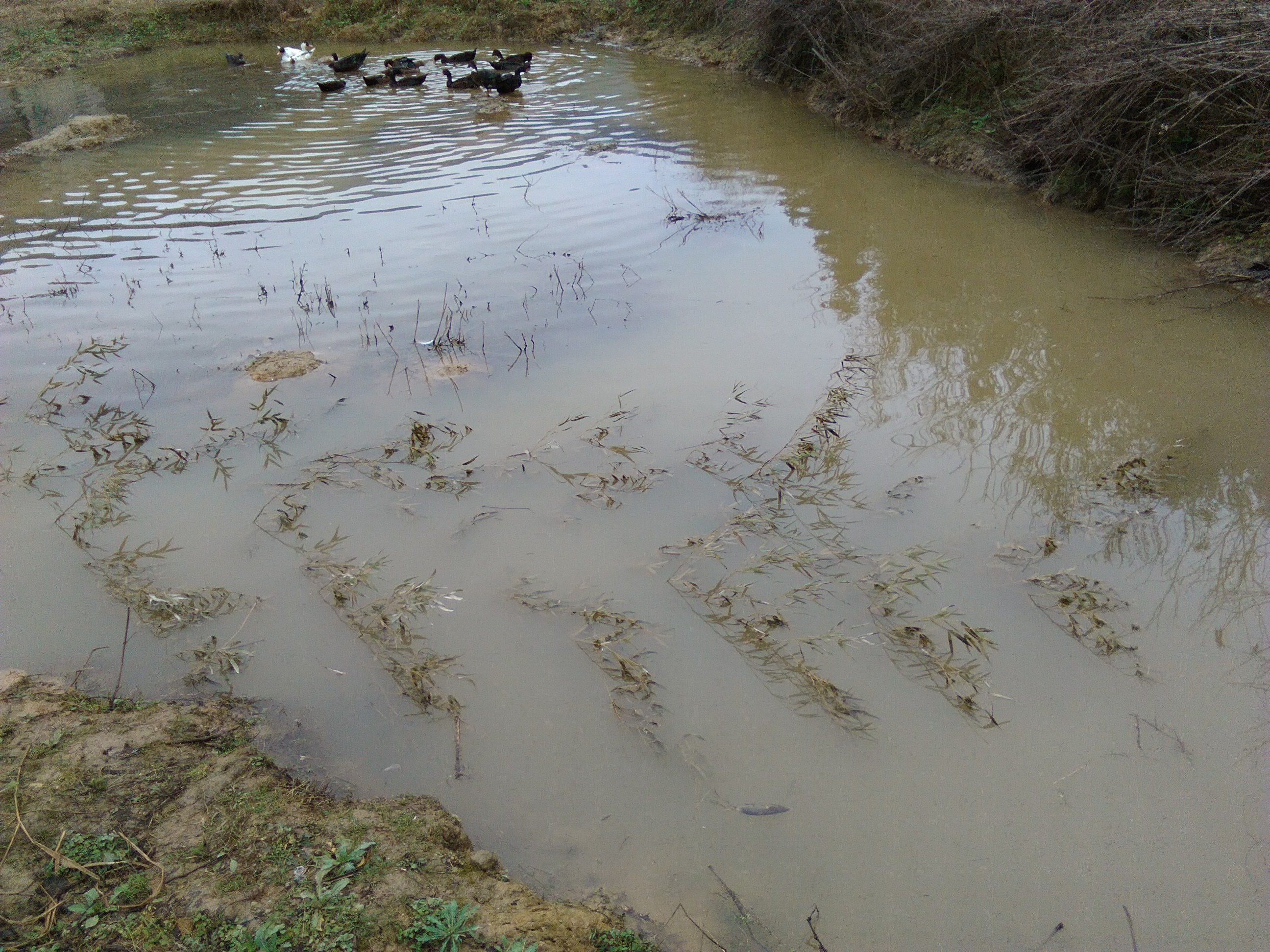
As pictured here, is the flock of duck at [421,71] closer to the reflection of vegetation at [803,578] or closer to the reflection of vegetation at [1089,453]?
the reflection of vegetation at [1089,453]

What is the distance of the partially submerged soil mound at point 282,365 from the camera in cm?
588

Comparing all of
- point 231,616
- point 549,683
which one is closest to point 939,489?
point 549,683

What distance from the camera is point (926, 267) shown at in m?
7.50

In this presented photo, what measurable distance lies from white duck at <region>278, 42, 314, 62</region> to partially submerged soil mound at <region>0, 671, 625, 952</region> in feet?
64.5

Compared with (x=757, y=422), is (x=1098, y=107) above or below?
above

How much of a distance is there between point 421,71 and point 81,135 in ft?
23.1

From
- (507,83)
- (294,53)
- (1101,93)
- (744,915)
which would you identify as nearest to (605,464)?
(744,915)

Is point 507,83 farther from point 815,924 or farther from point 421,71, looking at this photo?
point 815,924

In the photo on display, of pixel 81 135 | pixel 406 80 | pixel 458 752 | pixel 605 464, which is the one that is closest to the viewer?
pixel 458 752

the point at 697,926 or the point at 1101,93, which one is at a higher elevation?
the point at 1101,93

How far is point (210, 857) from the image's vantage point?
257cm

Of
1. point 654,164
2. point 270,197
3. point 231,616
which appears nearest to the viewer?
point 231,616

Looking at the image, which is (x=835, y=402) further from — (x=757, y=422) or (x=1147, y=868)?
(x=1147, y=868)

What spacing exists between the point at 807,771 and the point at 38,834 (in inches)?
104
